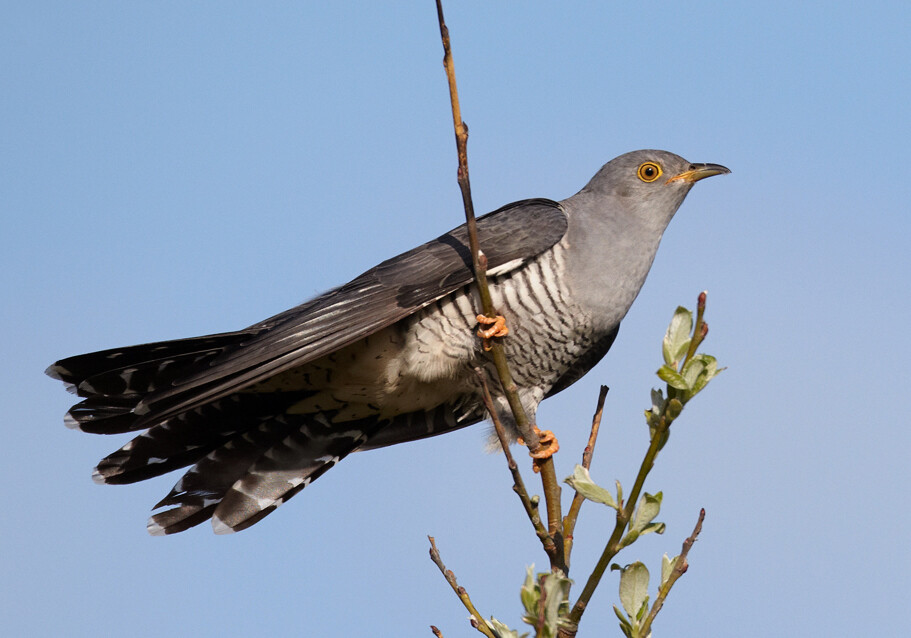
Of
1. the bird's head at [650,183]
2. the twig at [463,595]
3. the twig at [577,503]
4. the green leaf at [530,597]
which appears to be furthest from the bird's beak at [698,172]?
the green leaf at [530,597]

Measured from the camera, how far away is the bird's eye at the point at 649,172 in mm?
4430

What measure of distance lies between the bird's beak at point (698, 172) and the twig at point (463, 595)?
254 centimetres

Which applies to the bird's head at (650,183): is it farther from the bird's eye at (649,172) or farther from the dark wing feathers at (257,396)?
the dark wing feathers at (257,396)

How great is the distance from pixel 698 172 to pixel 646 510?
2805 millimetres

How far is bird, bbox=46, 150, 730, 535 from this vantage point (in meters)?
3.74

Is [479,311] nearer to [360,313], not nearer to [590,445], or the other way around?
[360,313]

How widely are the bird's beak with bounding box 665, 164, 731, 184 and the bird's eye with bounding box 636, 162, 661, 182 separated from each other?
67 millimetres

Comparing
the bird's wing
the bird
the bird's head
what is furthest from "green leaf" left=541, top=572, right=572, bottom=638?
the bird's head

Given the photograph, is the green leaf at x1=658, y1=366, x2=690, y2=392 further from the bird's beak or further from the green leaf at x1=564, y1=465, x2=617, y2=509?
the bird's beak

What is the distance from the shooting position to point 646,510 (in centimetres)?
197

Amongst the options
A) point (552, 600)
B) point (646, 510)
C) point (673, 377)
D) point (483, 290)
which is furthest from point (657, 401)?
point (483, 290)

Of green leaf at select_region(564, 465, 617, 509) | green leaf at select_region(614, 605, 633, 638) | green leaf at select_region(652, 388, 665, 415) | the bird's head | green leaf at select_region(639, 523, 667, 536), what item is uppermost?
the bird's head

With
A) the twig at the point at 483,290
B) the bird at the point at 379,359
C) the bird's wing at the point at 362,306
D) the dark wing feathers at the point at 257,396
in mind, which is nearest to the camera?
the twig at the point at 483,290

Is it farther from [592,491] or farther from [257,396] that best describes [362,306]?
[592,491]
